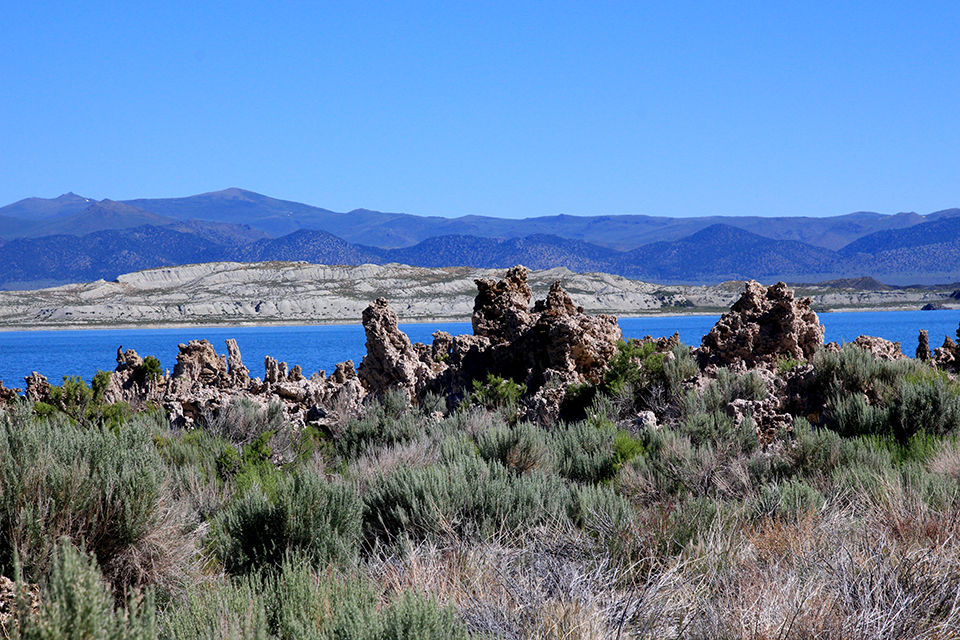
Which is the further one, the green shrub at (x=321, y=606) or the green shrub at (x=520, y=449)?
the green shrub at (x=520, y=449)

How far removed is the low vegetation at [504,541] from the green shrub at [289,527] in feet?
0.04

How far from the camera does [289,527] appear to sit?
14.2 feet

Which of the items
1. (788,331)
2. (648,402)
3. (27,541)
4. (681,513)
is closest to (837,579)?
(681,513)

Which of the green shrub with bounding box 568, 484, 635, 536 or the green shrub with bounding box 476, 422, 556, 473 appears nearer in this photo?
the green shrub with bounding box 568, 484, 635, 536

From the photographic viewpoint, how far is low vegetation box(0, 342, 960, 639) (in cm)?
301

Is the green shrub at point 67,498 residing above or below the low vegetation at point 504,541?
above

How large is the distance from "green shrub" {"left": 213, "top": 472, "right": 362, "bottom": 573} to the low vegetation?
0.5 inches

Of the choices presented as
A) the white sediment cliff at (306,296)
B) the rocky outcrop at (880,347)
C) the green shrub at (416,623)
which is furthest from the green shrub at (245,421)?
the white sediment cliff at (306,296)

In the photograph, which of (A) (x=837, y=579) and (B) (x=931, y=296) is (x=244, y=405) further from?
(B) (x=931, y=296)

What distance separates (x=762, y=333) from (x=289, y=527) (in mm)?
8679

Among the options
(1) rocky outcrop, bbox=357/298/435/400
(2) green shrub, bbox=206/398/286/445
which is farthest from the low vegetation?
(1) rocky outcrop, bbox=357/298/435/400

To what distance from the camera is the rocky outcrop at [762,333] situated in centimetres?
1106

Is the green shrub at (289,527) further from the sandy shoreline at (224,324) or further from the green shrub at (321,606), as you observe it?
the sandy shoreline at (224,324)

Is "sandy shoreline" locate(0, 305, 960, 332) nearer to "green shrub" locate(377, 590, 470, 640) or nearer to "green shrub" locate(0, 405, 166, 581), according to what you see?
"green shrub" locate(0, 405, 166, 581)
